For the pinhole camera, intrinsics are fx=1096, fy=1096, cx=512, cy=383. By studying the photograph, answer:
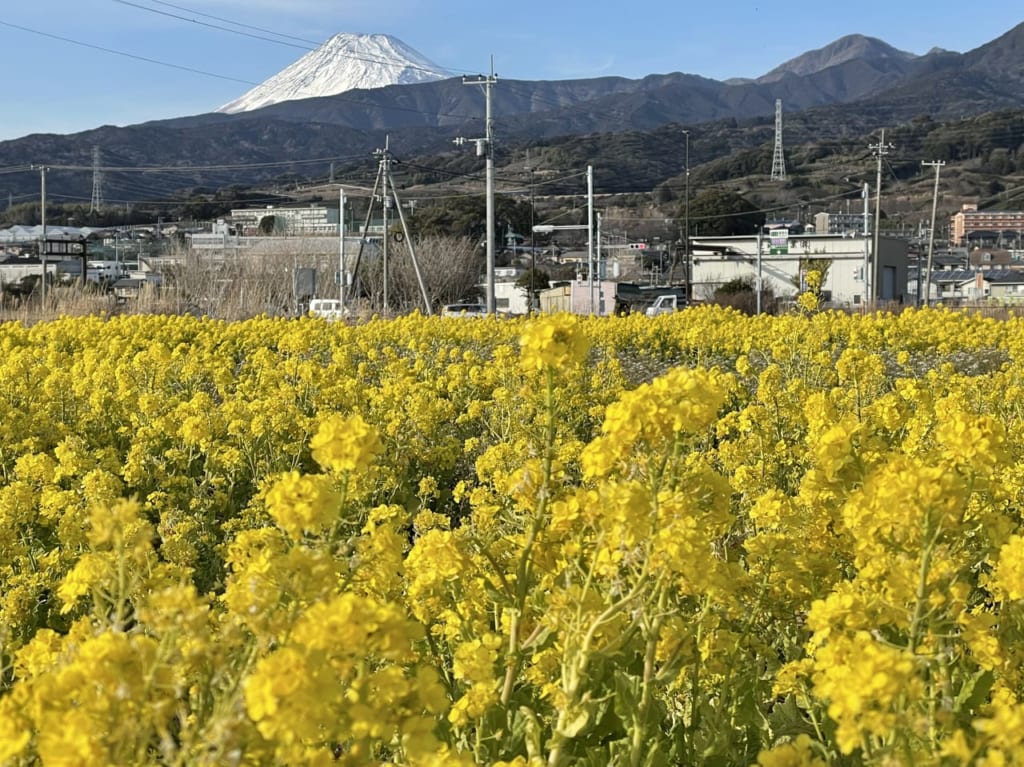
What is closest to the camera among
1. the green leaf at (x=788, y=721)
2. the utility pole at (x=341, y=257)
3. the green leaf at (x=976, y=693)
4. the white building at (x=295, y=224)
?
the green leaf at (x=976, y=693)

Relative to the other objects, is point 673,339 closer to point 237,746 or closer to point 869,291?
point 237,746

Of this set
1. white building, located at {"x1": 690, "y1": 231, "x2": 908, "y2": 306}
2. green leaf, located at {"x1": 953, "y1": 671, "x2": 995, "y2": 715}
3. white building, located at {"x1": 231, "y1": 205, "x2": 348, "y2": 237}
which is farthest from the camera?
white building, located at {"x1": 231, "y1": 205, "x2": 348, "y2": 237}

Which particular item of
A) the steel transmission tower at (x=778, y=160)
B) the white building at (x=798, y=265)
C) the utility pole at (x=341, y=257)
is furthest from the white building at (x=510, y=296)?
the steel transmission tower at (x=778, y=160)

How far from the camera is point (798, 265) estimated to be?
2158 inches


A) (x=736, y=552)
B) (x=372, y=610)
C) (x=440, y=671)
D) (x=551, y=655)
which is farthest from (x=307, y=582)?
(x=736, y=552)

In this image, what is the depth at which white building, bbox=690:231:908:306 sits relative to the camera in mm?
56594

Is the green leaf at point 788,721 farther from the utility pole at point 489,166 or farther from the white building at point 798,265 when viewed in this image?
the white building at point 798,265

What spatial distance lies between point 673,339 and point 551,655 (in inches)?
443

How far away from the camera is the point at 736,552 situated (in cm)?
330

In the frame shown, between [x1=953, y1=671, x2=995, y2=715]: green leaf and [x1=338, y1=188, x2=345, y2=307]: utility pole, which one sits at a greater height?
[x1=338, y1=188, x2=345, y2=307]: utility pole

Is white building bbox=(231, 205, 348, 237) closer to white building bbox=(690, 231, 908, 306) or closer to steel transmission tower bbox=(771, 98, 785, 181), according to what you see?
white building bbox=(690, 231, 908, 306)

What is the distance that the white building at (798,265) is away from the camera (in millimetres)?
56594

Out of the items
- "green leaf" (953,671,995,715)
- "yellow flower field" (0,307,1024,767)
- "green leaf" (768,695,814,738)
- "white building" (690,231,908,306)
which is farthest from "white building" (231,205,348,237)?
"green leaf" (953,671,995,715)

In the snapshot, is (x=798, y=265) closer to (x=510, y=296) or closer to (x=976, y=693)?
(x=510, y=296)
